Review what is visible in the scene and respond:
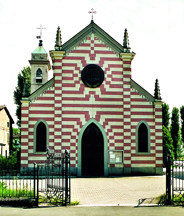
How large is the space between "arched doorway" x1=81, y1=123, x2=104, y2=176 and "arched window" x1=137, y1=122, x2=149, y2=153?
2835mm

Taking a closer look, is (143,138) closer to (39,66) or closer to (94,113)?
(94,113)

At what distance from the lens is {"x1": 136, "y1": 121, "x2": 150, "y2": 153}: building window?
24.9 m

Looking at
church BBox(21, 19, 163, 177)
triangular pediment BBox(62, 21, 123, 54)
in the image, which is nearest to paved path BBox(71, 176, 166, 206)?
church BBox(21, 19, 163, 177)

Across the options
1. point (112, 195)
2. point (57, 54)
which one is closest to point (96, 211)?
point (112, 195)

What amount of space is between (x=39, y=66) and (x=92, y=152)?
15792 millimetres

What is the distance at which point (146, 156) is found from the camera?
Answer: 24734mm

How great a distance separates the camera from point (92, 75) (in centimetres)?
2514

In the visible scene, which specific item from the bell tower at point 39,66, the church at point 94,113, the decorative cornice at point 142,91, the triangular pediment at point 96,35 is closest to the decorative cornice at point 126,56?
the church at point 94,113

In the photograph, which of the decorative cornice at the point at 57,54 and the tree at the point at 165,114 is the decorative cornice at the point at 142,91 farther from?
the tree at the point at 165,114

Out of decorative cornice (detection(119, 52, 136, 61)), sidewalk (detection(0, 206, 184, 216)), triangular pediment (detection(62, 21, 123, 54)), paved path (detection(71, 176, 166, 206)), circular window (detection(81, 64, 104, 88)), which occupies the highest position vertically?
triangular pediment (detection(62, 21, 123, 54))

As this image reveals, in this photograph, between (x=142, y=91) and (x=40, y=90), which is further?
(x=142, y=91)

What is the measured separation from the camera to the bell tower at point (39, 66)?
118 feet

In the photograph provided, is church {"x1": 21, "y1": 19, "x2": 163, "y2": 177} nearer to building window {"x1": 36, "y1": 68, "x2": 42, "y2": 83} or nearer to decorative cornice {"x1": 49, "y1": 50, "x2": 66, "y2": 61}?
decorative cornice {"x1": 49, "y1": 50, "x2": 66, "y2": 61}

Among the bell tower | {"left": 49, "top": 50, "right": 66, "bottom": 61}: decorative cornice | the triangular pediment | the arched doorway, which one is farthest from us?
the bell tower
